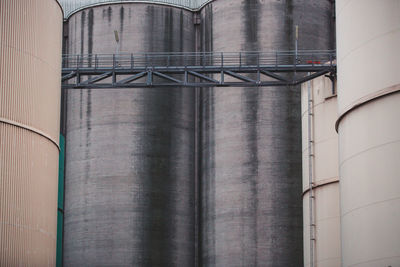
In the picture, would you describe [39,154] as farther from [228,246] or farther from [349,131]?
[228,246]

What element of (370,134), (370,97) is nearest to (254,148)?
(370,97)

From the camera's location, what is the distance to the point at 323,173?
30.8 metres

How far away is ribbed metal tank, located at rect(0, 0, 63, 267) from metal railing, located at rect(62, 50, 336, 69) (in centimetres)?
1406

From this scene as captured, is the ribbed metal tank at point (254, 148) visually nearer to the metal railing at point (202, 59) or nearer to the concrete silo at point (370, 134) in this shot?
the metal railing at point (202, 59)

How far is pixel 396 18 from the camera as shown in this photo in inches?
833

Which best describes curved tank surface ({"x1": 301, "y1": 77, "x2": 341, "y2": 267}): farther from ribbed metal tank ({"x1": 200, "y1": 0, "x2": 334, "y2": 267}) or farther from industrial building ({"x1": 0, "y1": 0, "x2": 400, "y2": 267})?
ribbed metal tank ({"x1": 200, "y1": 0, "x2": 334, "y2": 267})

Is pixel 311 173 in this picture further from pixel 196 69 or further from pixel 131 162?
pixel 131 162

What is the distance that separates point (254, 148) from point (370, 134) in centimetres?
1900

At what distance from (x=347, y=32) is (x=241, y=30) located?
1912 centimetres

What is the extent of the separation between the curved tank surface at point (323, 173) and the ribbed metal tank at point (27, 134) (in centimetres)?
982

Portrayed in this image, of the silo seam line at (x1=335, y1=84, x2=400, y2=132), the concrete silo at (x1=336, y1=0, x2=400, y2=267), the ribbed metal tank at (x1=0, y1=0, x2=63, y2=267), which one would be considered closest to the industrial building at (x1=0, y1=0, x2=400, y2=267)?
the silo seam line at (x1=335, y1=84, x2=400, y2=132)

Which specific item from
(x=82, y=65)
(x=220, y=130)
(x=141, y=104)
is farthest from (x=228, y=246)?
(x=82, y=65)

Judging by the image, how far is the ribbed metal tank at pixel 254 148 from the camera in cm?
3925

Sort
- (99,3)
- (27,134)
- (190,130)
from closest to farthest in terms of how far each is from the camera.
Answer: (27,134) < (190,130) < (99,3)
